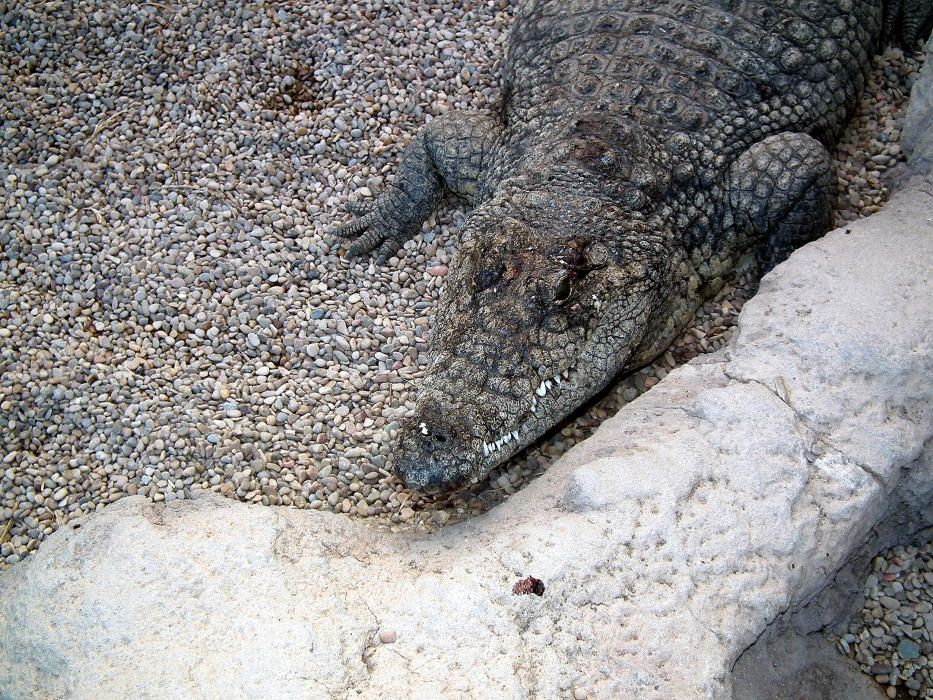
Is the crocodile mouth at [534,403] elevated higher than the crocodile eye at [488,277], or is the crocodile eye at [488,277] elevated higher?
the crocodile eye at [488,277]

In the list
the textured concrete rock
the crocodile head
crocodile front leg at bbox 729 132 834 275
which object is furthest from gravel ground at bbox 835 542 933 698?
the textured concrete rock

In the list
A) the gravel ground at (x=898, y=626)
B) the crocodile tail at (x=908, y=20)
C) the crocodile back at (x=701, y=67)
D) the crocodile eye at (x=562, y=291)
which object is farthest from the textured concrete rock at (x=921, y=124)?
the crocodile eye at (x=562, y=291)

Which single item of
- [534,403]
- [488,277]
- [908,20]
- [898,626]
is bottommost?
[898,626]

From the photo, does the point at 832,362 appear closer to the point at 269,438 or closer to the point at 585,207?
the point at 585,207

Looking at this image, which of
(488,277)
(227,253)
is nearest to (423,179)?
(227,253)

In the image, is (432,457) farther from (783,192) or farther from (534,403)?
(783,192)

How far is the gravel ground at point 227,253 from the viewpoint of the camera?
3838 millimetres

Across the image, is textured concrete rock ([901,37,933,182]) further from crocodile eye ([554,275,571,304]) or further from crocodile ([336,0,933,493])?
crocodile eye ([554,275,571,304])

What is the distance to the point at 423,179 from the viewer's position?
15.2 feet

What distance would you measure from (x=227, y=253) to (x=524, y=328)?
196 centimetres

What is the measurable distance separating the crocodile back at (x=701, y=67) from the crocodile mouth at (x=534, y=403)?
1394mm

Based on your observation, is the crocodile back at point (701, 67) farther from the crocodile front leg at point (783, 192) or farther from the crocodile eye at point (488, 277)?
the crocodile eye at point (488, 277)

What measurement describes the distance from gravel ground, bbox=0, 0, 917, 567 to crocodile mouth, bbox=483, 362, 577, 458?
420 mm

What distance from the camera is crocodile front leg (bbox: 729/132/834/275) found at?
414 centimetres
